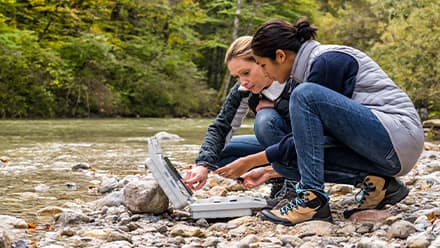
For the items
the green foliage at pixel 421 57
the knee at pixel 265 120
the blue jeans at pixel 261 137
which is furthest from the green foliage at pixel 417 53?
the knee at pixel 265 120

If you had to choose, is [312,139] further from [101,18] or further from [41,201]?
[101,18]

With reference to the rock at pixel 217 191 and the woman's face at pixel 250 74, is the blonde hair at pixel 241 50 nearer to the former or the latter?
the woman's face at pixel 250 74

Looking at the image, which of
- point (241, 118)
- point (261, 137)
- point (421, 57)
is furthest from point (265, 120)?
point (421, 57)

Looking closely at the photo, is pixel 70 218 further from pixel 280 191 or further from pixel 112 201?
pixel 280 191

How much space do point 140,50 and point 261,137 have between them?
53.3 feet

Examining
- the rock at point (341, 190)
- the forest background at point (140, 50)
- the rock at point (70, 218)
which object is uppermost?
the rock at point (70, 218)

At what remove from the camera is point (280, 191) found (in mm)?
2818

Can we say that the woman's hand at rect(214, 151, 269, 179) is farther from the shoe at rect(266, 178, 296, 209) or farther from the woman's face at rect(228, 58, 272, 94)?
the woman's face at rect(228, 58, 272, 94)

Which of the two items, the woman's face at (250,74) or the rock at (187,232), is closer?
the rock at (187,232)

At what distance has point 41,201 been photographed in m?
3.01

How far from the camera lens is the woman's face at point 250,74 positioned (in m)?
2.62

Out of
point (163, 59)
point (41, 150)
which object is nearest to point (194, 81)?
point (163, 59)

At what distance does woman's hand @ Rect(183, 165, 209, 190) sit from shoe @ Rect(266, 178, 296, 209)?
0.98ft

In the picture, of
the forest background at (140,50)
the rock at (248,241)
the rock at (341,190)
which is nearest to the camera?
the rock at (248,241)
